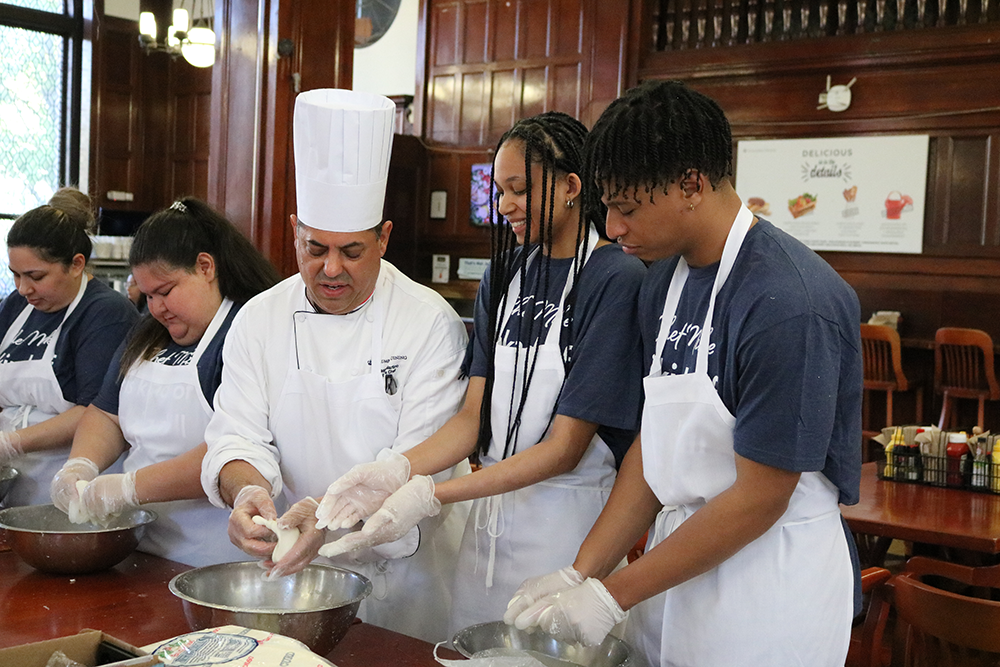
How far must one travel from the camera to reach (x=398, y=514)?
5.66 feet

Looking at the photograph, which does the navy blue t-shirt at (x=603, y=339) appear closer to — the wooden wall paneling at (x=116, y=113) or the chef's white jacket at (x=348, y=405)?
the chef's white jacket at (x=348, y=405)

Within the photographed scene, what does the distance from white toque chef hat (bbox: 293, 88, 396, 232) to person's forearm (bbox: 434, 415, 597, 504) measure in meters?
0.55

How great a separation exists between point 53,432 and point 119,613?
42.7 inches

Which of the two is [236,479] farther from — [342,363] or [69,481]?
[69,481]

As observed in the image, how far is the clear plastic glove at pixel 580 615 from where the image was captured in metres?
1.51

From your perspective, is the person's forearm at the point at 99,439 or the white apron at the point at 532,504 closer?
the white apron at the point at 532,504

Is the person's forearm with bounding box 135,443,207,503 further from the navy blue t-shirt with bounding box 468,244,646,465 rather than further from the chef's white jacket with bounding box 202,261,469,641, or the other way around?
the navy blue t-shirt with bounding box 468,244,646,465

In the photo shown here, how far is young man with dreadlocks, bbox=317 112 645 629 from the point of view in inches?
69.4

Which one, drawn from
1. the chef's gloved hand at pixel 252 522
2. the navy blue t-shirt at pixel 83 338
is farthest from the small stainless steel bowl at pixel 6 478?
the chef's gloved hand at pixel 252 522

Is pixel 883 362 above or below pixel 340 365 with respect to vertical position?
below

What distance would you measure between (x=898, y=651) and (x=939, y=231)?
4414 mm

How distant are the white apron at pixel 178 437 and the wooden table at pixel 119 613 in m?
0.17

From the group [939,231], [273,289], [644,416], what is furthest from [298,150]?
[939,231]

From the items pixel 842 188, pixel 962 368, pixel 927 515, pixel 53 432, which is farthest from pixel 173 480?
pixel 842 188
